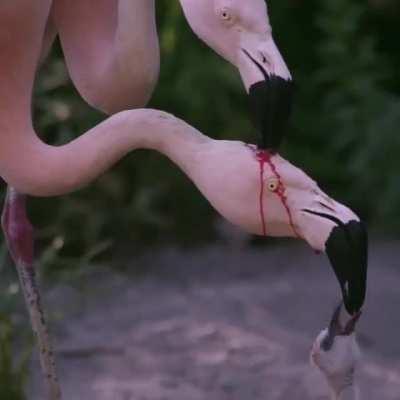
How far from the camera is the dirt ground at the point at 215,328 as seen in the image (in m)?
2.78

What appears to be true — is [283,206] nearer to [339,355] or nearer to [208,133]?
[339,355]

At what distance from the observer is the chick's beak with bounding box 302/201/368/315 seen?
1501 mm

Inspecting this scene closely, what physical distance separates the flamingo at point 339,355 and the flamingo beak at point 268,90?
0.26 meters

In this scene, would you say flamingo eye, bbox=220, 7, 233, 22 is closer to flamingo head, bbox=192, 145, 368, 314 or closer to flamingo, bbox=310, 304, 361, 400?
flamingo head, bbox=192, 145, 368, 314

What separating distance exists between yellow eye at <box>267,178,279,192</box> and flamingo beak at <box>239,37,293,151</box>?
2.1 inches

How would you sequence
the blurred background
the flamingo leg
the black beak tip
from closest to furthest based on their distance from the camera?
the black beak tip < the flamingo leg < the blurred background

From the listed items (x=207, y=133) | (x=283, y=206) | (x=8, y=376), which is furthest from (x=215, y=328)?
(x=283, y=206)

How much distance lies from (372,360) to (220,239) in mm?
1378

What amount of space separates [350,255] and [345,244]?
2 centimetres

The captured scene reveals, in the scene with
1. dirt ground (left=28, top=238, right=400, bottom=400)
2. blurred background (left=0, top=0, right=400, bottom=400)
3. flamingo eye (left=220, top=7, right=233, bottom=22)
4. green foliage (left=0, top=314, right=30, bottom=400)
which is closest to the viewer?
flamingo eye (left=220, top=7, right=233, bottom=22)

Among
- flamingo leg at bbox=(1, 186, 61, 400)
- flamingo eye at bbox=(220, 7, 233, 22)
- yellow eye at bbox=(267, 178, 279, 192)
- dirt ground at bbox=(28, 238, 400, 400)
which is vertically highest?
flamingo eye at bbox=(220, 7, 233, 22)

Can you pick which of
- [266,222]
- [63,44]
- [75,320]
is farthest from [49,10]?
[75,320]

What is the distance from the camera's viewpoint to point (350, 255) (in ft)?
4.92

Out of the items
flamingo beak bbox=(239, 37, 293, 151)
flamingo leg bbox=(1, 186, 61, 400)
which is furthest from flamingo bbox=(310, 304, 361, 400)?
flamingo leg bbox=(1, 186, 61, 400)
